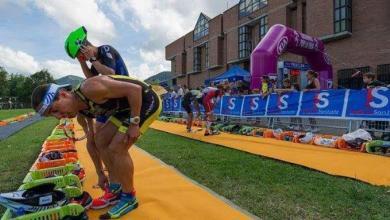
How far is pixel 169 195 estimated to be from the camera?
179 inches

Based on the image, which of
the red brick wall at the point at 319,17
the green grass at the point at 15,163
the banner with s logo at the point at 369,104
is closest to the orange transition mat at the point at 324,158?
the banner with s logo at the point at 369,104

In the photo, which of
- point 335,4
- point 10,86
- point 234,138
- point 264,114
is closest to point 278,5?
point 335,4

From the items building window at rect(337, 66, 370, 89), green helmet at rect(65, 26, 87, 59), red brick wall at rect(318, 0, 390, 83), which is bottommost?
green helmet at rect(65, 26, 87, 59)

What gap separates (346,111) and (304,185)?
4960 millimetres

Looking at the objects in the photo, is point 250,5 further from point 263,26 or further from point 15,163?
point 15,163

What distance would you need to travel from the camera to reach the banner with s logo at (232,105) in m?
13.8

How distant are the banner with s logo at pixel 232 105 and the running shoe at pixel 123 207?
9947 millimetres

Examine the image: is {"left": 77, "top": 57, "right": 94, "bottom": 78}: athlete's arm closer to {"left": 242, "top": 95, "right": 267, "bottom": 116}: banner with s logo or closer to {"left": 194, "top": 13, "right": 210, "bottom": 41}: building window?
{"left": 242, "top": 95, "right": 267, "bottom": 116}: banner with s logo

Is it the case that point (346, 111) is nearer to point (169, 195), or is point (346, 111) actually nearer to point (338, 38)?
point (169, 195)

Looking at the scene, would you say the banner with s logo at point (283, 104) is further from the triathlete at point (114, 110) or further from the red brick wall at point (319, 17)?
the red brick wall at point (319, 17)

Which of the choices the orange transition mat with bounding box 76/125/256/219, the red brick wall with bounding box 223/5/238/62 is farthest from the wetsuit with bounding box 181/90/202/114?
the red brick wall with bounding box 223/5/238/62

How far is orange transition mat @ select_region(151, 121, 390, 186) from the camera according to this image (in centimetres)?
564

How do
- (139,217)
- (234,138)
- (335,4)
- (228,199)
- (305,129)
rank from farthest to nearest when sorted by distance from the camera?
(335,4)
(305,129)
(234,138)
(228,199)
(139,217)

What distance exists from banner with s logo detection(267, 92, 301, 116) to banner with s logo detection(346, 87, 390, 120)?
1958mm
